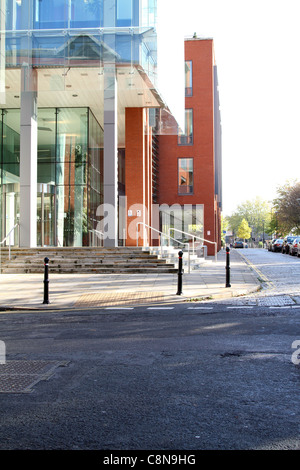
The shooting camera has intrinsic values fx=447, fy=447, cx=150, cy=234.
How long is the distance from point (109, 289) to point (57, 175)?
14030mm

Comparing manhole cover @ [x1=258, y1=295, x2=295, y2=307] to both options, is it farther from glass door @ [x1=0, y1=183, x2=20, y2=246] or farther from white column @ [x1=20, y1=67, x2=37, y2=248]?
glass door @ [x1=0, y1=183, x2=20, y2=246]

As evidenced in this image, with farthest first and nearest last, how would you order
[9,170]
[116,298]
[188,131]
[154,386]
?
[188,131], [9,170], [116,298], [154,386]

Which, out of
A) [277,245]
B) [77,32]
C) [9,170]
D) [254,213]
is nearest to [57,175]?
[9,170]

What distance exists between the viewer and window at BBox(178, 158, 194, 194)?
4084cm

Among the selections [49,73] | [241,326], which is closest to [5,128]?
[49,73]

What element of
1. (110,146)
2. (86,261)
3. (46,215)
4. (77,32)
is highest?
(77,32)

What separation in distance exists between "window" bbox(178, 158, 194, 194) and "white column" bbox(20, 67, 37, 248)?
22.1 meters

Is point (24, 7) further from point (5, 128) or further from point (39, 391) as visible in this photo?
point (39, 391)

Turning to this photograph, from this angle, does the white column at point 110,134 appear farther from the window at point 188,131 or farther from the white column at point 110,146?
the window at point 188,131

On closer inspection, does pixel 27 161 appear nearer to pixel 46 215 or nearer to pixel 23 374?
pixel 46 215

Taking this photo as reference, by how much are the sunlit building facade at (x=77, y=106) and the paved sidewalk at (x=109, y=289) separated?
16.9ft

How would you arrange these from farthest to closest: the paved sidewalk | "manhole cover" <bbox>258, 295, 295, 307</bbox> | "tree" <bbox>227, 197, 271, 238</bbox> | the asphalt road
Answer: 1. "tree" <bbox>227, 197, 271, 238</bbox>
2. the paved sidewalk
3. "manhole cover" <bbox>258, 295, 295, 307</bbox>
4. the asphalt road

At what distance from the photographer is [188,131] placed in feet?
133

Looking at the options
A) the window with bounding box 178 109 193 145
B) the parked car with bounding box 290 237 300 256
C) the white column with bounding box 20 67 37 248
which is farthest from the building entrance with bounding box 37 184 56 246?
the parked car with bounding box 290 237 300 256
